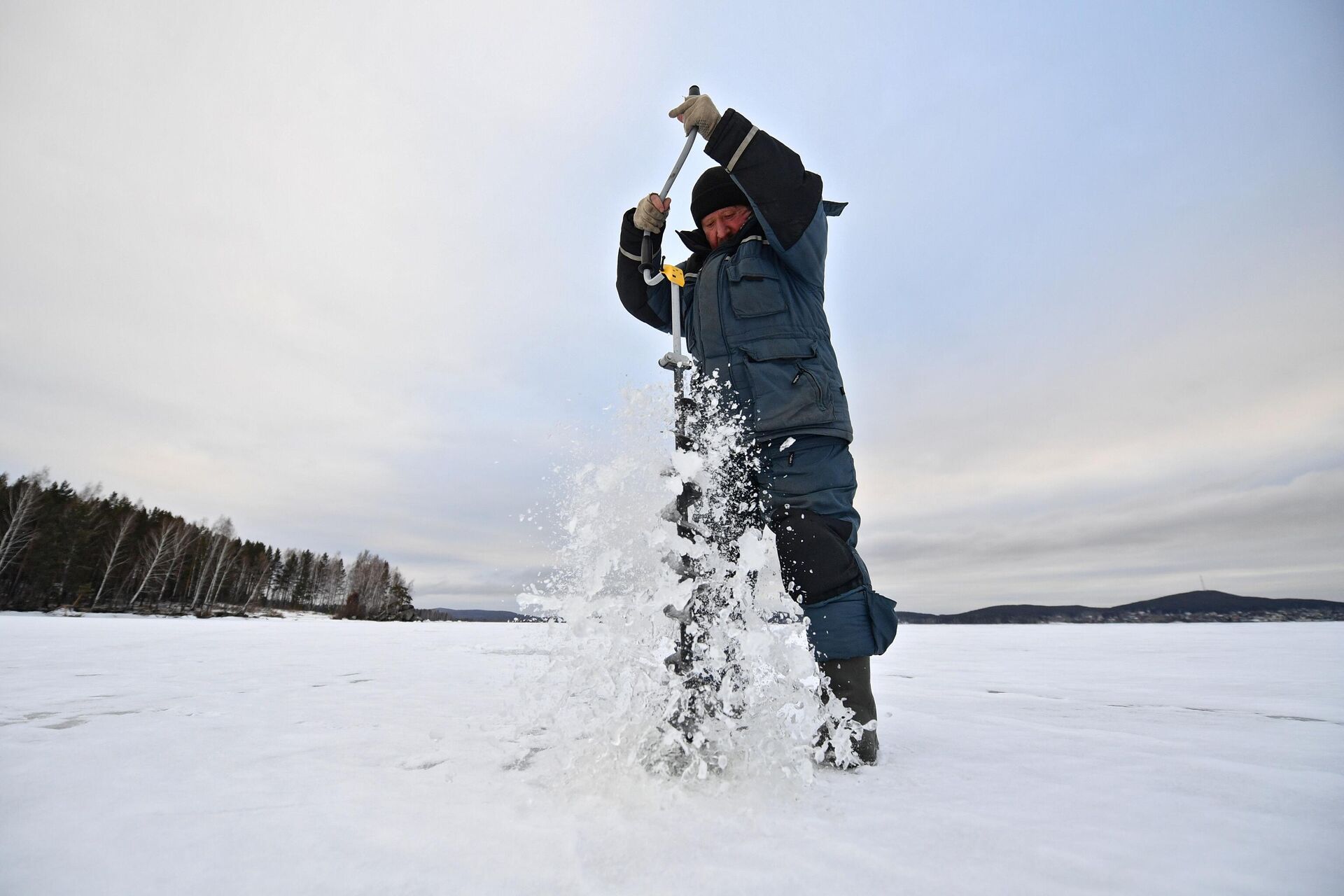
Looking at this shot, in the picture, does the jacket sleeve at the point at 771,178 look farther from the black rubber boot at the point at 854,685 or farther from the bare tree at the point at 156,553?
the bare tree at the point at 156,553

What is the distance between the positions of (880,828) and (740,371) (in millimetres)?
1353

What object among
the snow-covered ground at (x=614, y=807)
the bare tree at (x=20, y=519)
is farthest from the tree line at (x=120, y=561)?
the snow-covered ground at (x=614, y=807)

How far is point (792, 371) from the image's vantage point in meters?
1.83

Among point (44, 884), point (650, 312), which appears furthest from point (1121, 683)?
point (44, 884)

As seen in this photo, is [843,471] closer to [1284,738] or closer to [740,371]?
[740,371]

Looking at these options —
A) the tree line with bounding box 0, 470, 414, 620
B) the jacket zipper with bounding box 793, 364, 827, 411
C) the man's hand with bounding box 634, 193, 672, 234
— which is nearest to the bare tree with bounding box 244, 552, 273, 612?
the tree line with bounding box 0, 470, 414, 620

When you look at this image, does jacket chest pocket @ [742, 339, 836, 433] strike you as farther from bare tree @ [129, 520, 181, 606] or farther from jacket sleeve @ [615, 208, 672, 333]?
bare tree @ [129, 520, 181, 606]

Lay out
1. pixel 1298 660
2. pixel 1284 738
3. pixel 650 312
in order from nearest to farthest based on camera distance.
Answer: pixel 1284 738 → pixel 650 312 → pixel 1298 660

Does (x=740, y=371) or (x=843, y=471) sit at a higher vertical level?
(x=740, y=371)

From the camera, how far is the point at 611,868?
840 millimetres

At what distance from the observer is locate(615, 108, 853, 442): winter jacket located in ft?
5.71

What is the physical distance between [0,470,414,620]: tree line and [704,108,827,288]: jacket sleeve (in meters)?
32.4

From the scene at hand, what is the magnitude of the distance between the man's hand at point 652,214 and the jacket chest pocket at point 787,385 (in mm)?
595

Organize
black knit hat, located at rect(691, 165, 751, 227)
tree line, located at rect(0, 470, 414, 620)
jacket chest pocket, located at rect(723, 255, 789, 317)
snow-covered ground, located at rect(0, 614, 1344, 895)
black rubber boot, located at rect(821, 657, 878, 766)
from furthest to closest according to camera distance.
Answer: tree line, located at rect(0, 470, 414, 620)
black knit hat, located at rect(691, 165, 751, 227)
jacket chest pocket, located at rect(723, 255, 789, 317)
black rubber boot, located at rect(821, 657, 878, 766)
snow-covered ground, located at rect(0, 614, 1344, 895)
